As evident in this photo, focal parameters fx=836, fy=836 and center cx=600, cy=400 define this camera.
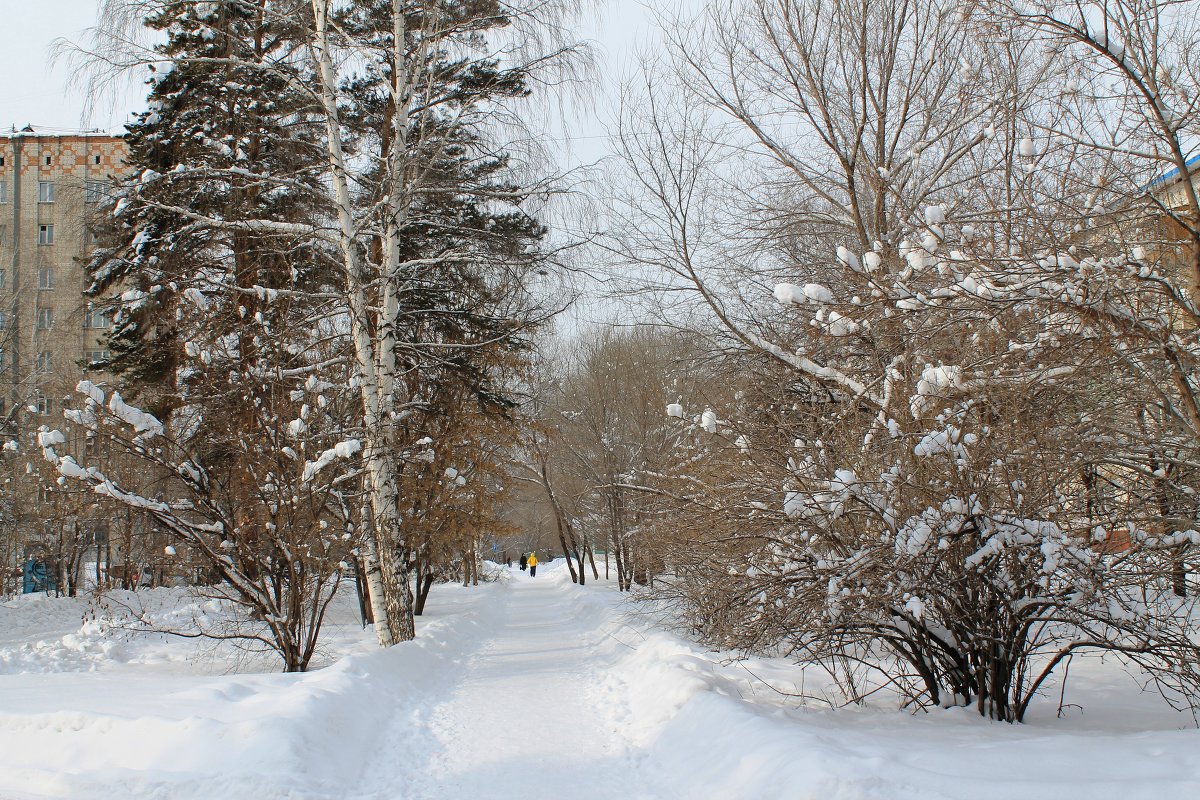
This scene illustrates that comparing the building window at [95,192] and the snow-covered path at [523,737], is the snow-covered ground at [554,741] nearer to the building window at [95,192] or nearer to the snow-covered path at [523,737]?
the snow-covered path at [523,737]

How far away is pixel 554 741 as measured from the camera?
662cm

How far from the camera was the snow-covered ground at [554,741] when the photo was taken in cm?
421

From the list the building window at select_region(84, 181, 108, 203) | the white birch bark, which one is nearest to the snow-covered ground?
the white birch bark

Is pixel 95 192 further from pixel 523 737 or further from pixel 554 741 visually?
pixel 554 741

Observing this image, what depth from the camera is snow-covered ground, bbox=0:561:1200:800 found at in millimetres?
4215

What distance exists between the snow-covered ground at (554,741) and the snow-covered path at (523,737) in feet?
0.09

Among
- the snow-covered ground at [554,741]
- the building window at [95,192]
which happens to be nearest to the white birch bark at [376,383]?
the snow-covered ground at [554,741]

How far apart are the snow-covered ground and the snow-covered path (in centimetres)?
3

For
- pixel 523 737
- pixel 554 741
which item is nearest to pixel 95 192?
pixel 523 737

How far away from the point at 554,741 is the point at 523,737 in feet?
0.95

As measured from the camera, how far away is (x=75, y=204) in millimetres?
11164

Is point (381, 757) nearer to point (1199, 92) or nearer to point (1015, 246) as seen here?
point (1015, 246)

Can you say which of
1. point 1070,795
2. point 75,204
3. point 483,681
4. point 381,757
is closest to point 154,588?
point 75,204

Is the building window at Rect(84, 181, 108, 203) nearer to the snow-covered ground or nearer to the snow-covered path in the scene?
the snow-covered ground
